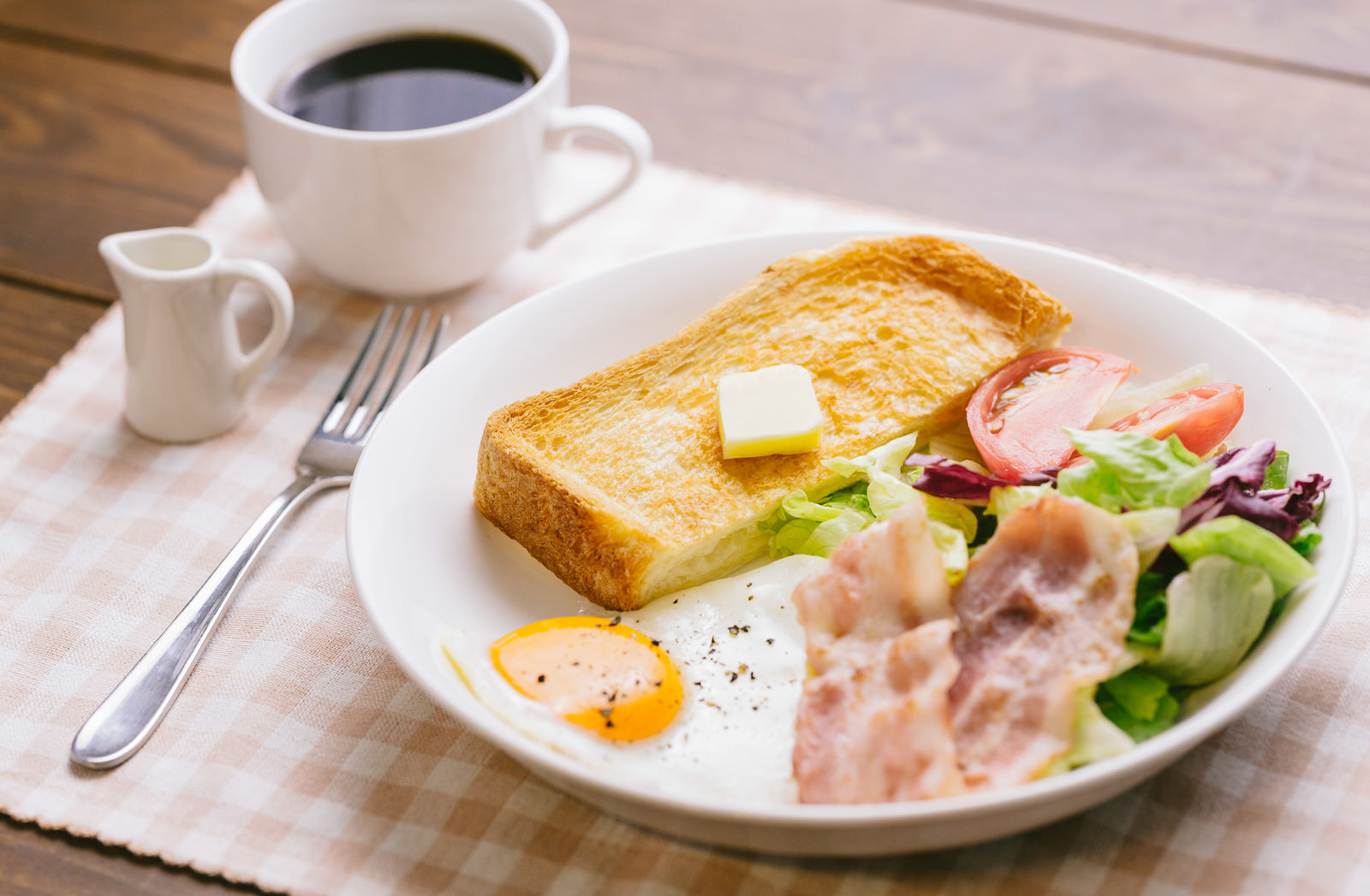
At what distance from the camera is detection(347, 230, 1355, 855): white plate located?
170 cm

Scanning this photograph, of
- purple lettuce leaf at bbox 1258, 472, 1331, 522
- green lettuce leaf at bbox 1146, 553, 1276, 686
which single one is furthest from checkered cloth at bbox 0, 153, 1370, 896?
purple lettuce leaf at bbox 1258, 472, 1331, 522

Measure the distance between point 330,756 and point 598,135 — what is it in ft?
5.93

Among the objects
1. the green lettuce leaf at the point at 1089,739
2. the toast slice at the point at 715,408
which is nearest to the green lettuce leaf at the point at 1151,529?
the green lettuce leaf at the point at 1089,739

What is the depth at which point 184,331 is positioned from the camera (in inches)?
107

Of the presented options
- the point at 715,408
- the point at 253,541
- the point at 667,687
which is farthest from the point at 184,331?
the point at 667,687

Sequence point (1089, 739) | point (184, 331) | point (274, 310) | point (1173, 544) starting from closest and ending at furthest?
point (1089, 739)
point (1173, 544)
point (184, 331)
point (274, 310)

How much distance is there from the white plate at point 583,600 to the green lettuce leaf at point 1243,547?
0.22ft

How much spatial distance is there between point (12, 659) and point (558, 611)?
42.3 inches

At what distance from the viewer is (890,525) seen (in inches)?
76.3

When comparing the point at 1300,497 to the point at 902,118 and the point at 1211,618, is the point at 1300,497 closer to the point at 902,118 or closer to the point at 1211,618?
the point at 1211,618

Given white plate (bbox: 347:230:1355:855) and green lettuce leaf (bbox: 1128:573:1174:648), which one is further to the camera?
green lettuce leaf (bbox: 1128:573:1174:648)

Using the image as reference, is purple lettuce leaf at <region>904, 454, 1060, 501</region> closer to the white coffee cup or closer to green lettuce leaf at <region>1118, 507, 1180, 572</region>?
green lettuce leaf at <region>1118, 507, 1180, 572</region>

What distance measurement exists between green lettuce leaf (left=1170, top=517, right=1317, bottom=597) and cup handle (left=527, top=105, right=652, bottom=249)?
74.2 inches

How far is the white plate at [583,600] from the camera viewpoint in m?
1.70
